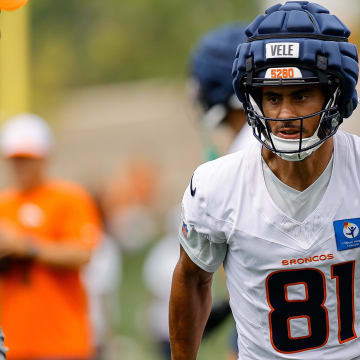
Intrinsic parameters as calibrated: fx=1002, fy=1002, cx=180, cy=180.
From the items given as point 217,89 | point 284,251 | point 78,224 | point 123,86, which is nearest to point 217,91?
point 217,89

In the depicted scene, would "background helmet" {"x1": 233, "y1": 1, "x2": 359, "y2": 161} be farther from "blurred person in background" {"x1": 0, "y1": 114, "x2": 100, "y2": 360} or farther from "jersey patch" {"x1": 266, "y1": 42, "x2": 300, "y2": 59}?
"blurred person in background" {"x1": 0, "y1": 114, "x2": 100, "y2": 360}

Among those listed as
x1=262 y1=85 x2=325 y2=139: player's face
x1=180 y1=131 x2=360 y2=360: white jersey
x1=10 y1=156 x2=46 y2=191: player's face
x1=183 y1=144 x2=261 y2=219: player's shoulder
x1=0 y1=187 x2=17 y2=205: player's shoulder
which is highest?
x1=262 y1=85 x2=325 y2=139: player's face

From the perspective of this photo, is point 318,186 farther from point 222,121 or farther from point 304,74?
point 222,121

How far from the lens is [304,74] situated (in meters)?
3.47

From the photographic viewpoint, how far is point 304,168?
3.63 m

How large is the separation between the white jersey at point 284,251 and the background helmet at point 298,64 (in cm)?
19

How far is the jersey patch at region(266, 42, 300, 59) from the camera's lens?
347 cm

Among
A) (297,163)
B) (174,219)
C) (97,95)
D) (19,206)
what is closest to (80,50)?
(97,95)

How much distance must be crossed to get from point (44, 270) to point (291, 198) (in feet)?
10.7

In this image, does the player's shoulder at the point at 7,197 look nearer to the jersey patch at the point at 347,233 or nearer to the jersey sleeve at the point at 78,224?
the jersey sleeve at the point at 78,224

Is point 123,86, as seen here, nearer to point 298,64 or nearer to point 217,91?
point 217,91

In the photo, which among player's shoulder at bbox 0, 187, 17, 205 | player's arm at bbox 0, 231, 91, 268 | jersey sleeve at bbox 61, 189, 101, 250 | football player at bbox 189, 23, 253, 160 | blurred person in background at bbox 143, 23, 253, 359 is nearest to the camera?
blurred person in background at bbox 143, 23, 253, 359

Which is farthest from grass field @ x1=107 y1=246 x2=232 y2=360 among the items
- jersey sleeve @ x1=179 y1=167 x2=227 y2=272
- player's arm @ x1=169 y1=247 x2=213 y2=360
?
jersey sleeve @ x1=179 y1=167 x2=227 y2=272

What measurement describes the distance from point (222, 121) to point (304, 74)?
2059 millimetres
